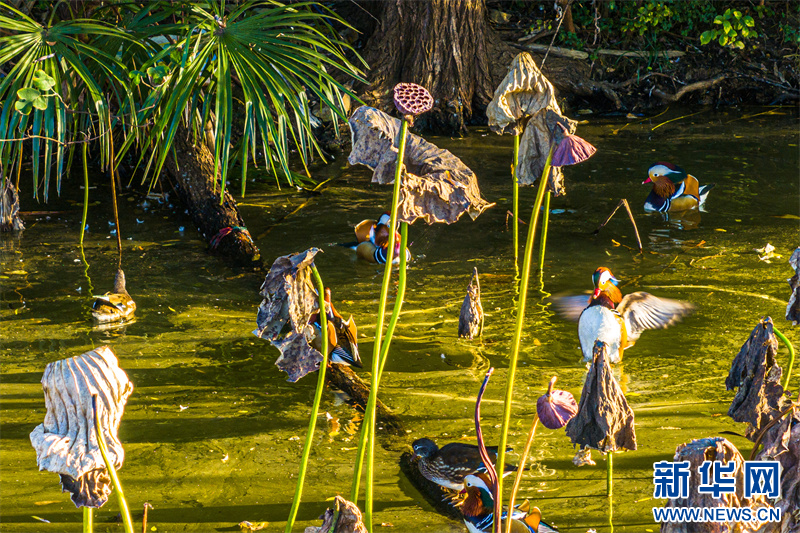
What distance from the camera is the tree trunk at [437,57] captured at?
8.08 metres

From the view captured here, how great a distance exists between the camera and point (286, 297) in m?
1.66

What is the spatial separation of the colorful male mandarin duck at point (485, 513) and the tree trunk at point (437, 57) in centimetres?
621

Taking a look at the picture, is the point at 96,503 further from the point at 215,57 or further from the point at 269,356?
the point at 215,57

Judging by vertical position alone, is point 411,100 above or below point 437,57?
below

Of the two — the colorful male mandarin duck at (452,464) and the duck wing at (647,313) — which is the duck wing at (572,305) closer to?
the duck wing at (647,313)

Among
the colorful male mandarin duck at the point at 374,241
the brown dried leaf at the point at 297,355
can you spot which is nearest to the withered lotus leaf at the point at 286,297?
the brown dried leaf at the point at 297,355

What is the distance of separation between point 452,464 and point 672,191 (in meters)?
3.78

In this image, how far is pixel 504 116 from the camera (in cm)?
340

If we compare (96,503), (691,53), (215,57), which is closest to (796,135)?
(691,53)

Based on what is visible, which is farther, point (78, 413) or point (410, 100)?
point (410, 100)

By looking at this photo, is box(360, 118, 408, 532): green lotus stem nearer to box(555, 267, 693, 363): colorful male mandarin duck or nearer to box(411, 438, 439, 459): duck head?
box(411, 438, 439, 459): duck head

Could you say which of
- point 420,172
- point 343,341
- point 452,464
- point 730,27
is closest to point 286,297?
point 420,172

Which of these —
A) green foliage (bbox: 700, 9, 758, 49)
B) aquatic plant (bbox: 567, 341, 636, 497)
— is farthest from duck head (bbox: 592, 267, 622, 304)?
green foliage (bbox: 700, 9, 758, 49)

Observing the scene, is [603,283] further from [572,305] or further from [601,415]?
[601,415]
